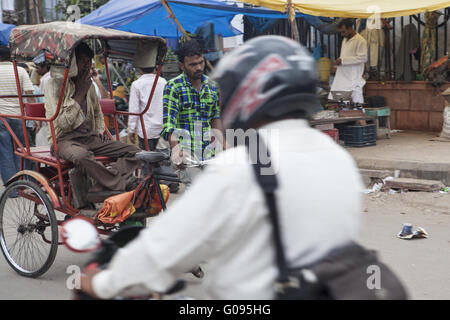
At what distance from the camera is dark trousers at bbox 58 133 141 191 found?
4605 mm

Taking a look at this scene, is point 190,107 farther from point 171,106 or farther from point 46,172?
point 46,172

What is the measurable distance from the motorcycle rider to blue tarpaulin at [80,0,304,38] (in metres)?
7.67

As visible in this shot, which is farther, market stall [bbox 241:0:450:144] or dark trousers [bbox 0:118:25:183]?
market stall [bbox 241:0:450:144]

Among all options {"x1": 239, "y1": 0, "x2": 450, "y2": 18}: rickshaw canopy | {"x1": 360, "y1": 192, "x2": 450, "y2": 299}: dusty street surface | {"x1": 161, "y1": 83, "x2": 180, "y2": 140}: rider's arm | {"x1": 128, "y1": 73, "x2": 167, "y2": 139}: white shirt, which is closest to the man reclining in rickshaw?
{"x1": 161, "y1": 83, "x2": 180, "y2": 140}: rider's arm

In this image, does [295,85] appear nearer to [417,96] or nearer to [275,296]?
[275,296]

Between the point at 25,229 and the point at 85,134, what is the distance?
0.92m

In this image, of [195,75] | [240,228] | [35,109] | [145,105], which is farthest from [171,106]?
[240,228]

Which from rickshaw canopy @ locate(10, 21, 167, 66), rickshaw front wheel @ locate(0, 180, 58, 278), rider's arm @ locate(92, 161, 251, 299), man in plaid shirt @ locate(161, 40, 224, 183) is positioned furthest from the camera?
man in plaid shirt @ locate(161, 40, 224, 183)

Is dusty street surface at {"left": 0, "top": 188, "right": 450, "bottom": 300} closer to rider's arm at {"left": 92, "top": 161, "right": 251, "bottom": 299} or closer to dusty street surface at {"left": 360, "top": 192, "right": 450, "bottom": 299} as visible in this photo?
dusty street surface at {"left": 360, "top": 192, "right": 450, "bottom": 299}

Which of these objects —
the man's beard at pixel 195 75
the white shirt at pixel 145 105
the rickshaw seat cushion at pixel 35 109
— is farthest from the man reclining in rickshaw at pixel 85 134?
the white shirt at pixel 145 105

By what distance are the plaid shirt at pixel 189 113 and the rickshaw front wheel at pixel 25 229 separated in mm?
1170

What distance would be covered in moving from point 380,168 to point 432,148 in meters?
1.33

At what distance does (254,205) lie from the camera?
1.68 m

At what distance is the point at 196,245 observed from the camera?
170cm
